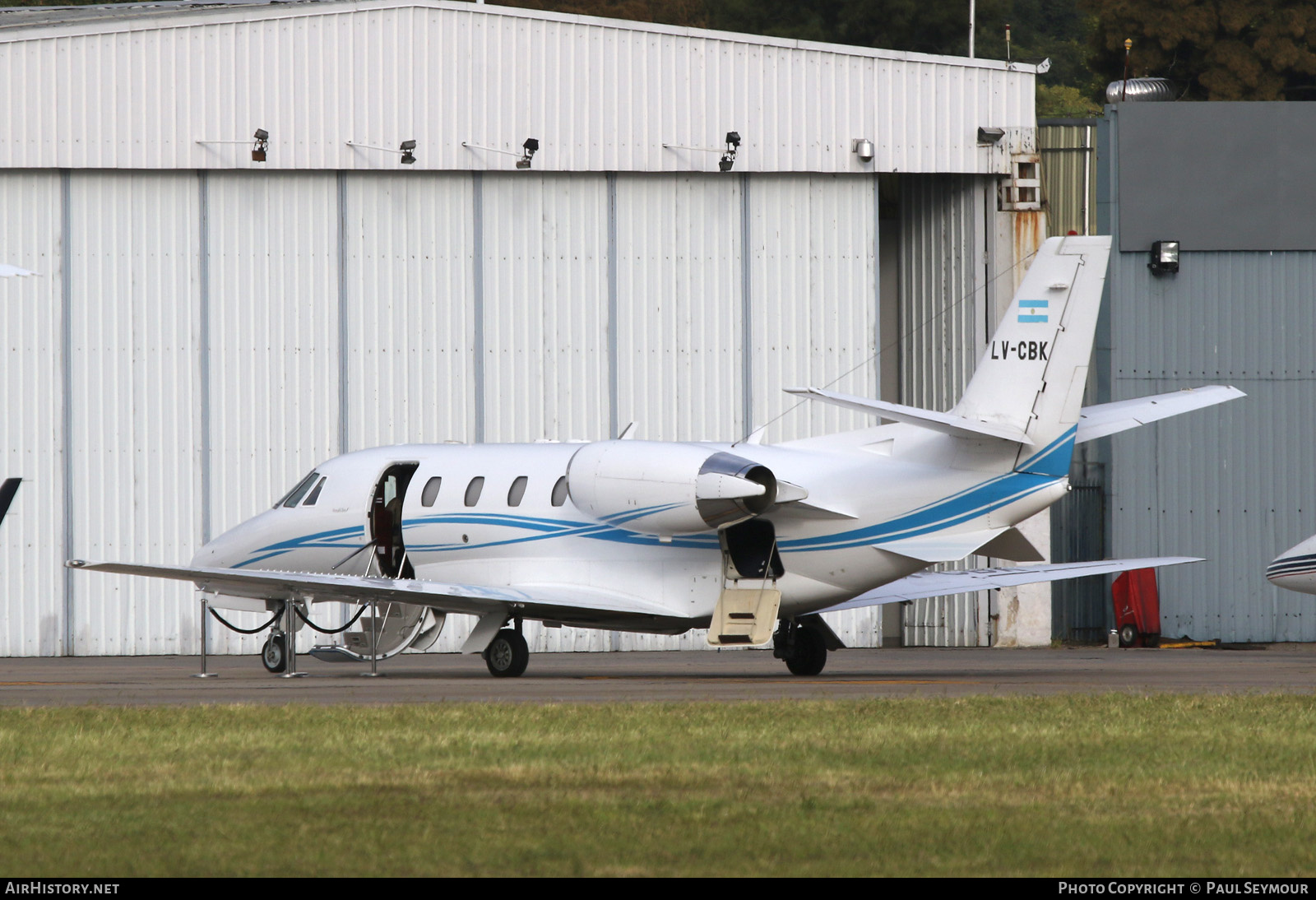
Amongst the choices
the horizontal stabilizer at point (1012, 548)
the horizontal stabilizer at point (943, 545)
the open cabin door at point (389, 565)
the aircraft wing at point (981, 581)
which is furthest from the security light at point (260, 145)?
the horizontal stabilizer at point (1012, 548)

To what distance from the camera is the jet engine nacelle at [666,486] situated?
64.2 feet

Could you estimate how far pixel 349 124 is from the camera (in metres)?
30.2

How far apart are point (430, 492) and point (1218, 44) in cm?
4740

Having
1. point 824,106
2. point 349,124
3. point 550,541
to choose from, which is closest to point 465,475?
point 550,541

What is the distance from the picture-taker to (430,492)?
2336 cm

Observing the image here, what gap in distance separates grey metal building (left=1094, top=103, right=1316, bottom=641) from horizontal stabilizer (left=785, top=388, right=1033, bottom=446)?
13.6 metres

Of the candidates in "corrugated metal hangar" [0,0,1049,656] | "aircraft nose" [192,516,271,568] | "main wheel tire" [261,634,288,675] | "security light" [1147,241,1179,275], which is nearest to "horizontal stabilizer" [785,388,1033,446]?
"main wheel tire" [261,634,288,675]

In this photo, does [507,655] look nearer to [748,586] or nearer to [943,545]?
[748,586]

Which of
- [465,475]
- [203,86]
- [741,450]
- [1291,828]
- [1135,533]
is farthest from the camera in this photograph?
[1135,533]

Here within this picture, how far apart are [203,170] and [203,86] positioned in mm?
1434

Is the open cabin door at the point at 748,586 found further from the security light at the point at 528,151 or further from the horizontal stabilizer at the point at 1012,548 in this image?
the security light at the point at 528,151

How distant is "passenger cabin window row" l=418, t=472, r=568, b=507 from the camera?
2209cm

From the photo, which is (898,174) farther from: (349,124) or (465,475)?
(465,475)

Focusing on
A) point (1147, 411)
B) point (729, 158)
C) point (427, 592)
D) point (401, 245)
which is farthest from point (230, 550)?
point (1147, 411)
